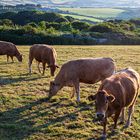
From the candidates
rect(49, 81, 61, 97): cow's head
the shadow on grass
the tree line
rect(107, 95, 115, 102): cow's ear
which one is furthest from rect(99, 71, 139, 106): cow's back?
the tree line

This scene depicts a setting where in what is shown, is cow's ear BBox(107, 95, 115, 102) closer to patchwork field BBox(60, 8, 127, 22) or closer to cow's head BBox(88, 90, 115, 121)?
cow's head BBox(88, 90, 115, 121)

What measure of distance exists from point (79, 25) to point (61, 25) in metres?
3.75

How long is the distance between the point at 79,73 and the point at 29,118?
3.00 meters

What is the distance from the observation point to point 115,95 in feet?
34.7

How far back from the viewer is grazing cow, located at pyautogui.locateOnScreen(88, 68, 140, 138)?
391 inches

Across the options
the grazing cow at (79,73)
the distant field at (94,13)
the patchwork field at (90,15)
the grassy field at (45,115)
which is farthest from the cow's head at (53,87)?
the distant field at (94,13)

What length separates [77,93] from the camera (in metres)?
14.4

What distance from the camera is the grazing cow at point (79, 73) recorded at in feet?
46.7

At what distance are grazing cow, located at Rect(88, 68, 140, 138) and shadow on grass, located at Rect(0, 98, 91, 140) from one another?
6.77 ft

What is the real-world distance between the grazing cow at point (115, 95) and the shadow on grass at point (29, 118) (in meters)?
2.06

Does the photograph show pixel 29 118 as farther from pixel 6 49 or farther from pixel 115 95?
pixel 6 49

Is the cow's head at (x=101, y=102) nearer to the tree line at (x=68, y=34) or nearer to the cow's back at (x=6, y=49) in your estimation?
the cow's back at (x=6, y=49)

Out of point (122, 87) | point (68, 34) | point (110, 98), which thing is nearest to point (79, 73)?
point (122, 87)

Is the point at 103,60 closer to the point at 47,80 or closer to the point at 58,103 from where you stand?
the point at 58,103
